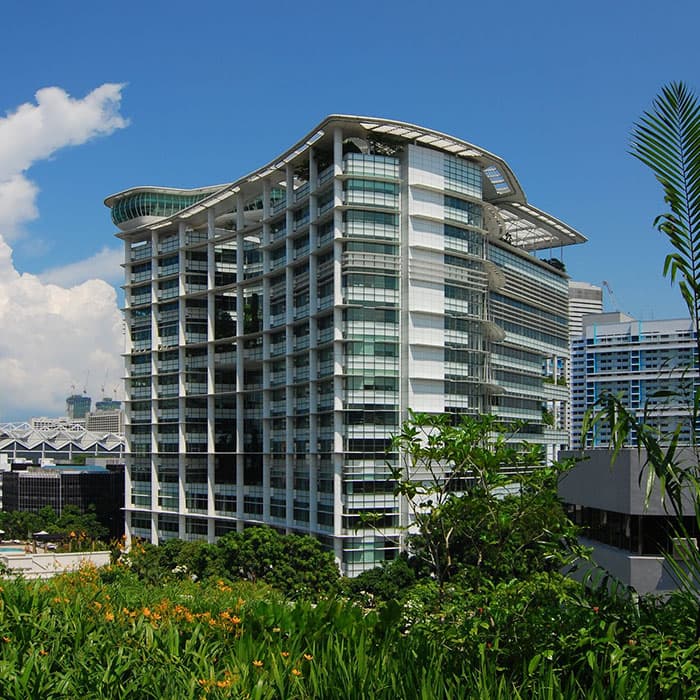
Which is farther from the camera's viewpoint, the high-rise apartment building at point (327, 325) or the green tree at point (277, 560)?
the high-rise apartment building at point (327, 325)

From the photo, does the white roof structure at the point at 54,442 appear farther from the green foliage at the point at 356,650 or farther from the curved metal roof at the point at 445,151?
the green foliage at the point at 356,650

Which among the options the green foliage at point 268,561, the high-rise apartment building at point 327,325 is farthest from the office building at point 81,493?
the green foliage at point 268,561

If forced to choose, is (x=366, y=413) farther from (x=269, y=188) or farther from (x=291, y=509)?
(x=269, y=188)

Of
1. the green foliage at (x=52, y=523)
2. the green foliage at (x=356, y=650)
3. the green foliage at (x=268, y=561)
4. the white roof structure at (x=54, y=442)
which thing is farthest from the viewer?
the white roof structure at (x=54, y=442)

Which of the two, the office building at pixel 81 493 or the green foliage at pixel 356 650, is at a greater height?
the green foliage at pixel 356 650

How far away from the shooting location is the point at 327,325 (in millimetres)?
58719

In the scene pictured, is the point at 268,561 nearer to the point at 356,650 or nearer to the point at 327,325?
the point at 327,325

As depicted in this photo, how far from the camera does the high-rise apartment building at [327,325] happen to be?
56.4 meters

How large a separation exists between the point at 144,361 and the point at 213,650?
73.9 meters

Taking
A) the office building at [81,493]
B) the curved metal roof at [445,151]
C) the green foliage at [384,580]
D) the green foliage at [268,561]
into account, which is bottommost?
the office building at [81,493]

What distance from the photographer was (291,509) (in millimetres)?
62719

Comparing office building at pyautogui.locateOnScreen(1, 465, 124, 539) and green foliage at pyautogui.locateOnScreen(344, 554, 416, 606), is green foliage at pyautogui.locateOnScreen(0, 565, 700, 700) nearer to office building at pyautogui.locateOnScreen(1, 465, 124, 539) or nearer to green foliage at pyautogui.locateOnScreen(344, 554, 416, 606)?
green foliage at pyautogui.locateOnScreen(344, 554, 416, 606)

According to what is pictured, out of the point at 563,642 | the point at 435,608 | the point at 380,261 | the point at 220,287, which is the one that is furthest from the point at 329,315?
the point at 563,642

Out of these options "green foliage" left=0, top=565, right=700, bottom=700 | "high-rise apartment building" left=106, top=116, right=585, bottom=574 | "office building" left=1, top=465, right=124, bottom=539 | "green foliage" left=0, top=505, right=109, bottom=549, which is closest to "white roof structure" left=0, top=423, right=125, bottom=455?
"office building" left=1, top=465, right=124, bottom=539
